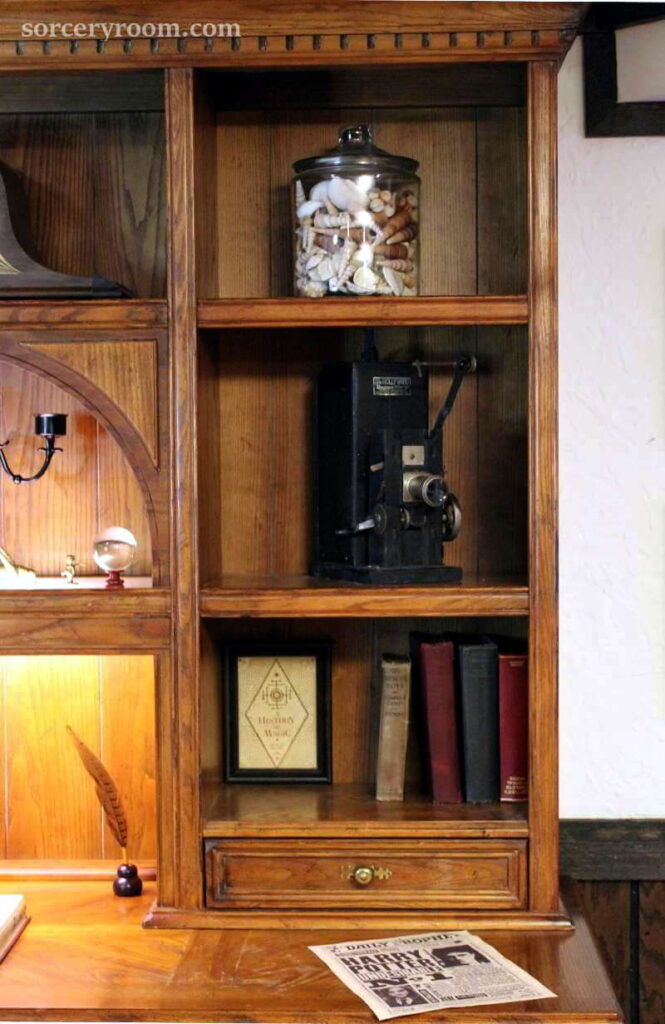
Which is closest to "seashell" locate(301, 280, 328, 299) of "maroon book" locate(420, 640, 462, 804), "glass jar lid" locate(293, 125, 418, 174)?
"glass jar lid" locate(293, 125, 418, 174)

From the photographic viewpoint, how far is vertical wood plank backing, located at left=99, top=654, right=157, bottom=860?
8.23 feet

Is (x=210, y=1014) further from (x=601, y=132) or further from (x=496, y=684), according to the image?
(x=601, y=132)

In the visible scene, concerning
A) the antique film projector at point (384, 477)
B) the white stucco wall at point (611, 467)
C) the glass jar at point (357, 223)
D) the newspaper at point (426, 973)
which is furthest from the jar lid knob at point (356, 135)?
the newspaper at point (426, 973)

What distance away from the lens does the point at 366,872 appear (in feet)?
7.02

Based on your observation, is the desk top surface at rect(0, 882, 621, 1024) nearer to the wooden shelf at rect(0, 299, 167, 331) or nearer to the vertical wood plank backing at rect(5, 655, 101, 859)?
the vertical wood plank backing at rect(5, 655, 101, 859)

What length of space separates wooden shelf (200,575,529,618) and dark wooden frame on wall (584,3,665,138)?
1.01m

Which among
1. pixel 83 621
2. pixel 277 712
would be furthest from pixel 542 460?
pixel 83 621

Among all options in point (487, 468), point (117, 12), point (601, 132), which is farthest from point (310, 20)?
point (487, 468)

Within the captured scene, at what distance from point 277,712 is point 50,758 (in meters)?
0.51

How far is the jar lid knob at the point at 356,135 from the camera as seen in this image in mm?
2191

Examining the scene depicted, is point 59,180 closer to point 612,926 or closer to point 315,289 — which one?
point 315,289
